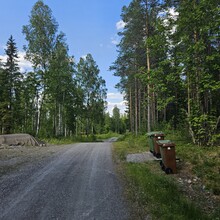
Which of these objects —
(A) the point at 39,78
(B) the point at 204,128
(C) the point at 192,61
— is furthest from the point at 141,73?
(A) the point at 39,78

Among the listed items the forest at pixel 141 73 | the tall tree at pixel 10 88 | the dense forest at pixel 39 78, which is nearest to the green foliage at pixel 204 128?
the forest at pixel 141 73

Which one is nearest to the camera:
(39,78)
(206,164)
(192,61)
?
(206,164)

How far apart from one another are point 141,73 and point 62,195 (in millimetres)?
12054

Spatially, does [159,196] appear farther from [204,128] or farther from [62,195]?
[204,128]

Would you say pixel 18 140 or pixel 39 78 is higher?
pixel 39 78

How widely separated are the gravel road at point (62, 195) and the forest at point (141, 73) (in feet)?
19.0

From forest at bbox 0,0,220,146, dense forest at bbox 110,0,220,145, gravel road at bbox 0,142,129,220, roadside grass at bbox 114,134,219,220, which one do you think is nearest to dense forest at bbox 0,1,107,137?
forest at bbox 0,0,220,146

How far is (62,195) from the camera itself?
4.70 m

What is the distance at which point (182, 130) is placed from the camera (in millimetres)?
13664

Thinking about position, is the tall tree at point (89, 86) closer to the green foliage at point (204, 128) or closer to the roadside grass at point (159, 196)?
the green foliage at point (204, 128)

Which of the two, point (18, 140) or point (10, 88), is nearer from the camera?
point (18, 140)

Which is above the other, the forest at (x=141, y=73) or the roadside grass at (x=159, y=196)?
the forest at (x=141, y=73)

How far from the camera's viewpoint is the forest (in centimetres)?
948

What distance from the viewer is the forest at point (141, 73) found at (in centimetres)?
948
